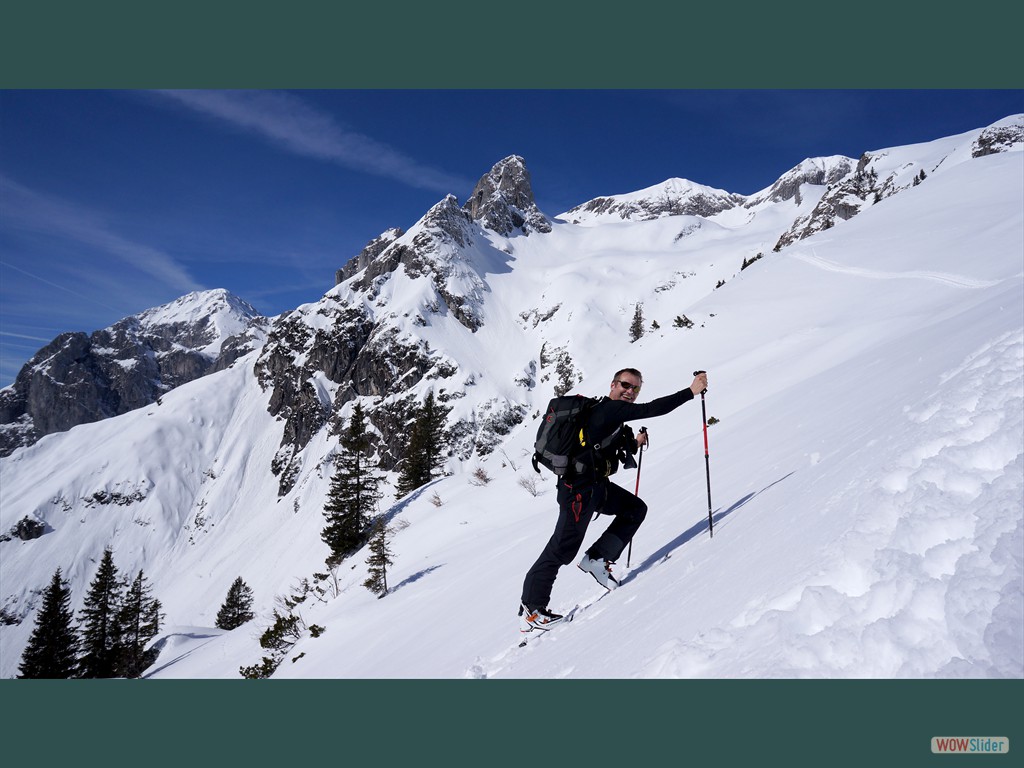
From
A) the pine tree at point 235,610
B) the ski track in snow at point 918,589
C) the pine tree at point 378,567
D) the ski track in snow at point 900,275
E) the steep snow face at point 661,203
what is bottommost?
the pine tree at point 235,610

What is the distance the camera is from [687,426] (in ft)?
47.0

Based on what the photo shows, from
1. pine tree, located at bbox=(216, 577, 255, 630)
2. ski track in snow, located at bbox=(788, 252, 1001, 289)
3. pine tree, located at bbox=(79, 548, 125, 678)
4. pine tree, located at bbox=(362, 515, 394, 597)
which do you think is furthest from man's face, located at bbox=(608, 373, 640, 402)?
pine tree, located at bbox=(79, 548, 125, 678)

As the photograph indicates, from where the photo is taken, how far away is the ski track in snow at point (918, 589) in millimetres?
2098

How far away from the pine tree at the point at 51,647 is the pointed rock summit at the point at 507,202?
122334 mm

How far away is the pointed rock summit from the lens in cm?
14338

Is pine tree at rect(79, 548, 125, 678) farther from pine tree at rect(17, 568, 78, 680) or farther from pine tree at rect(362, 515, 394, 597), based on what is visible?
pine tree at rect(362, 515, 394, 597)

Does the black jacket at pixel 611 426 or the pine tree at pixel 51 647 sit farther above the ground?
the black jacket at pixel 611 426

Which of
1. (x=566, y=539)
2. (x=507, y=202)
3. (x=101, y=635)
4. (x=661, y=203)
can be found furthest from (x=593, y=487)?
(x=661, y=203)

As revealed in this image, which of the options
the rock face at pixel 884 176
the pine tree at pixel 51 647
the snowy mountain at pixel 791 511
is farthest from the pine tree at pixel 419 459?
the rock face at pixel 884 176

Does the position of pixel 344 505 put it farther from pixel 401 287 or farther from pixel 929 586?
pixel 401 287

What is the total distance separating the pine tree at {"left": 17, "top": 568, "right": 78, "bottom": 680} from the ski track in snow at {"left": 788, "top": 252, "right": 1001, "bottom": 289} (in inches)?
2056

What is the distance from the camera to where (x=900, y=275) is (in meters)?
17.4

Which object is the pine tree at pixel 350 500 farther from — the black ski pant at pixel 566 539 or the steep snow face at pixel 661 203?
the steep snow face at pixel 661 203

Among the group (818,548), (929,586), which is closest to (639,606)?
(818,548)
